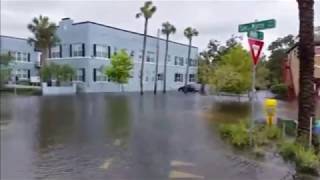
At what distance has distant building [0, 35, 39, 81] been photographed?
2.41 meters

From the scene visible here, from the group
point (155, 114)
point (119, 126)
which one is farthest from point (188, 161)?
point (155, 114)

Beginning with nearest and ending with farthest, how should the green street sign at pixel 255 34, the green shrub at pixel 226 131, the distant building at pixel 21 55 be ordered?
the distant building at pixel 21 55 < the green street sign at pixel 255 34 < the green shrub at pixel 226 131

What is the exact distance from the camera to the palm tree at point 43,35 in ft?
9.39

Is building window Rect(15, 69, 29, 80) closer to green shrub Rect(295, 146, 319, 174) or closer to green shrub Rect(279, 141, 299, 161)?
green shrub Rect(295, 146, 319, 174)

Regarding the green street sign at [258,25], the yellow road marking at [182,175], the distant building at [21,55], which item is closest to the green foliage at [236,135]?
the green street sign at [258,25]

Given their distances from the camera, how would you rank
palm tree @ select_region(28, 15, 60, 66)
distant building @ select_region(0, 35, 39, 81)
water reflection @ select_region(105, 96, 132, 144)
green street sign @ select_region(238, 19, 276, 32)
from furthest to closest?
water reflection @ select_region(105, 96, 132, 144) → green street sign @ select_region(238, 19, 276, 32) → palm tree @ select_region(28, 15, 60, 66) → distant building @ select_region(0, 35, 39, 81)

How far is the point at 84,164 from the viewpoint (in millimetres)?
6824

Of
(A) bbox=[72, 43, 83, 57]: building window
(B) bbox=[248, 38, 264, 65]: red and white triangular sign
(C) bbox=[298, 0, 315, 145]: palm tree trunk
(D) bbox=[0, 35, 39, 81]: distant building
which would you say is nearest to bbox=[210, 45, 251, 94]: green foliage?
(B) bbox=[248, 38, 264, 65]: red and white triangular sign

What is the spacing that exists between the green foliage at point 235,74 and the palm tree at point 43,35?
82.8ft

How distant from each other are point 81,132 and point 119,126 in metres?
2.82

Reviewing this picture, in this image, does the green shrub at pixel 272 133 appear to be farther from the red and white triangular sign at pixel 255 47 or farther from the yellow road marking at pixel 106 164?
the yellow road marking at pixel 106 164

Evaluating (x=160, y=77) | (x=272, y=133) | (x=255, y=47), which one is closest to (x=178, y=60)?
(x=255, y=47)

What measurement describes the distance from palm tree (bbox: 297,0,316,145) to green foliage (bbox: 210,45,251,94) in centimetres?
1976

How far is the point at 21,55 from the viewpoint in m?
2.97
